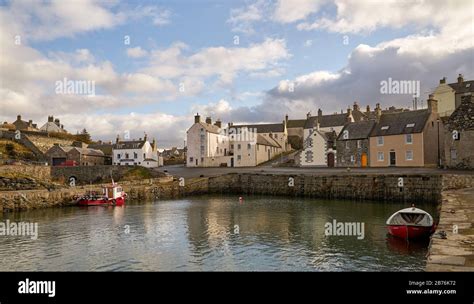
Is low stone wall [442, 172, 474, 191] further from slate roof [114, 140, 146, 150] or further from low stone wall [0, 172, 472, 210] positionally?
slate roof [114, 140, 146, 150]

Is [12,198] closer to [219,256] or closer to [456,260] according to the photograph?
[219,256]

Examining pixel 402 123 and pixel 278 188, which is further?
pixel 402 123

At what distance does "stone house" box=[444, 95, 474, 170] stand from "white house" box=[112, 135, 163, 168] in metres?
55.9

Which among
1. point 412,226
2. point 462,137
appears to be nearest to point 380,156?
point 462,137

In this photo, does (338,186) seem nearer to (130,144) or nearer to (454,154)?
(454,154)

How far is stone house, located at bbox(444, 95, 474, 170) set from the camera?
130 feet

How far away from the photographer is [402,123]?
50.5 m

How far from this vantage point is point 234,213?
31109 mm

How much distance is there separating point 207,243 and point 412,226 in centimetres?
1049

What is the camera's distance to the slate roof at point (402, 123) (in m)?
48.3

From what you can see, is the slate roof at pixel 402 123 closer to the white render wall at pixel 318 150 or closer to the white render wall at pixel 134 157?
the white render wall at pixel 318 150

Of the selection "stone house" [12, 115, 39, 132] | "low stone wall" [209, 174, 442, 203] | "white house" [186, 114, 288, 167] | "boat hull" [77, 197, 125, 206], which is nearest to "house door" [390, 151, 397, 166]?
"low stone wall" [209, 174, 442, 203]
